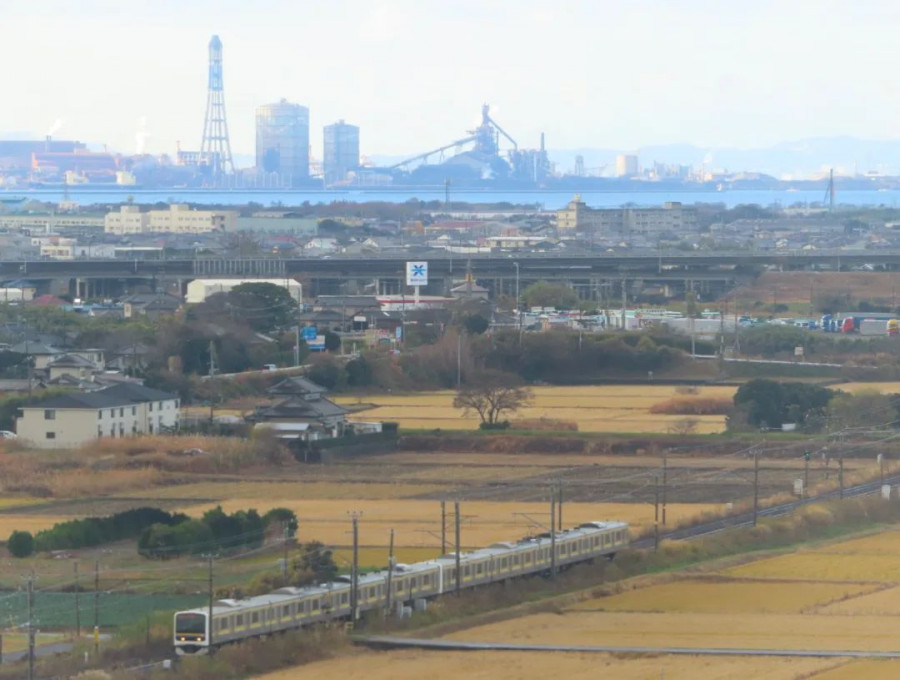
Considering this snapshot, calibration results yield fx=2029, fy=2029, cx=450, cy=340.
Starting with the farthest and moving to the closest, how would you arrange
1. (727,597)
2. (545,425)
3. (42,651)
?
1. (545,425)
2. (727,597)
3. (42,651)

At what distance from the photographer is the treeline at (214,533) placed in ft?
38.8

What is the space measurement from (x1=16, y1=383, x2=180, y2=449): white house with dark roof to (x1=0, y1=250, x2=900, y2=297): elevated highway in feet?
61.7

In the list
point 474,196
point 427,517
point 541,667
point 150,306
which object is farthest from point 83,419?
point 474,196

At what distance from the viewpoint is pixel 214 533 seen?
1209 centimetres

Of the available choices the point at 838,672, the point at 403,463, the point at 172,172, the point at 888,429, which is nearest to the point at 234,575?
the point at 838,672

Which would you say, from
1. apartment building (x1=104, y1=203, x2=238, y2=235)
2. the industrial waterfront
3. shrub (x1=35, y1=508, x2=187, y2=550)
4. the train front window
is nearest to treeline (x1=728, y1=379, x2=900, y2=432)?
shrub (x1=35, y1=508, x2=187, y2=550)

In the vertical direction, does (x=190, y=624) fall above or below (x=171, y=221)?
below

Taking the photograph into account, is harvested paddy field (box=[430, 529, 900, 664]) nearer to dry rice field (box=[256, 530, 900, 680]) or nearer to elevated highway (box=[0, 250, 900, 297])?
dry rice field (box=[256, 530, 900, 680])

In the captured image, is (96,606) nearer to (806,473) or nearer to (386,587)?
(386,587)

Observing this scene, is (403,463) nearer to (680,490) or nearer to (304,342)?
(680,490)

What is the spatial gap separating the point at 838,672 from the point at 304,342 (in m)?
17.0

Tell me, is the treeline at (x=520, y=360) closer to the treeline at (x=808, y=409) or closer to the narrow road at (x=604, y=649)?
the treeline at (x=808, y=409)

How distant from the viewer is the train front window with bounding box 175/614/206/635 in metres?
8.92

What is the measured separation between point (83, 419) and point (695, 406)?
6238 millimetres
